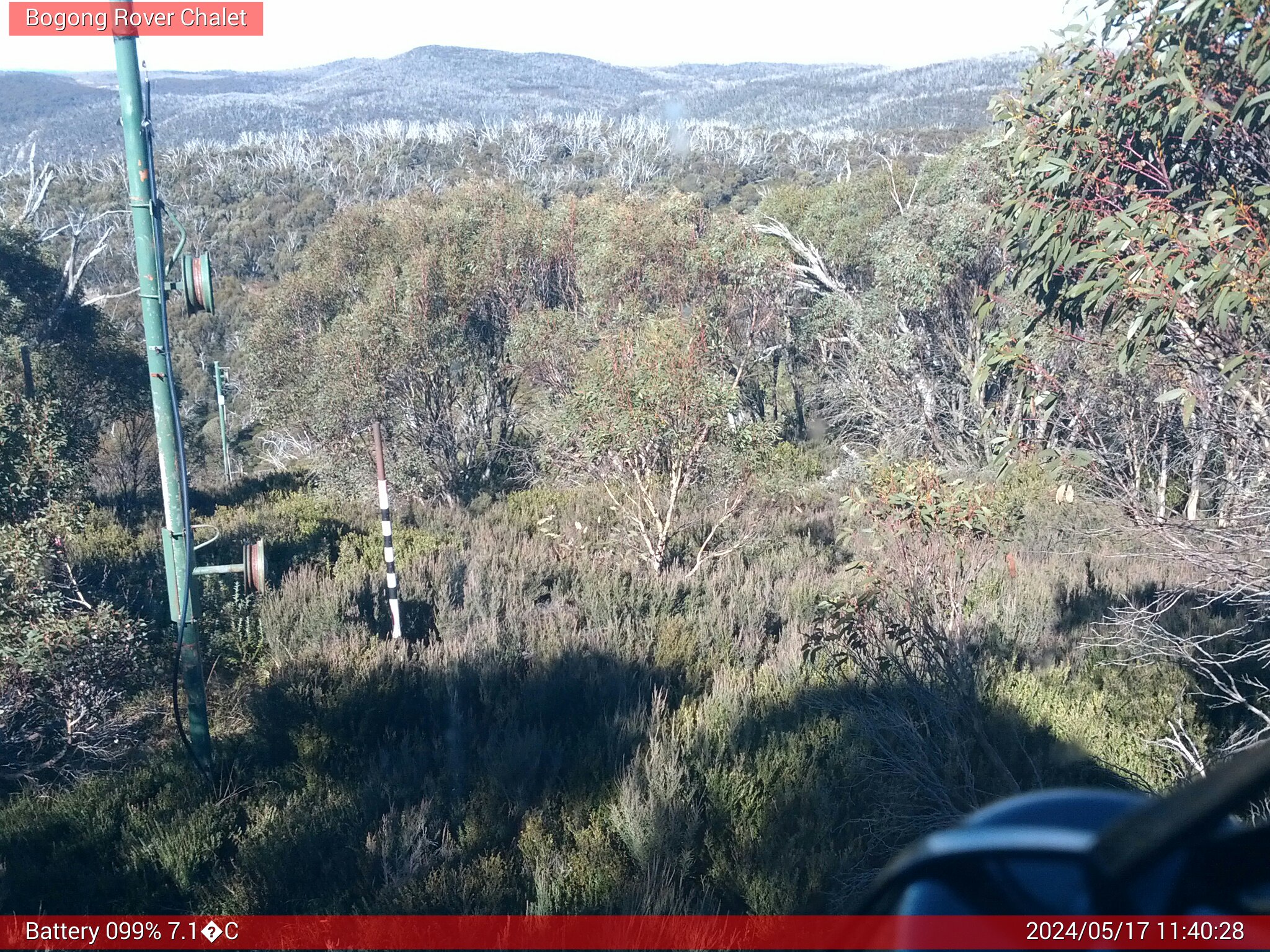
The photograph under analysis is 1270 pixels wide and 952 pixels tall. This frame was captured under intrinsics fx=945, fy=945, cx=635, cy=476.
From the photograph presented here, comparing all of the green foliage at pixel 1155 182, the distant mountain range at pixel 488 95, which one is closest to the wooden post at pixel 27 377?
the green foliage at pixel 1155 182

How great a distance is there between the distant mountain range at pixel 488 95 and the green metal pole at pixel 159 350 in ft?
165

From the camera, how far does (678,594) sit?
8.96 metres

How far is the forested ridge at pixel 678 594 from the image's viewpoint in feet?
13.6

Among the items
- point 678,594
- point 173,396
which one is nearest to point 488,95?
point 678,594

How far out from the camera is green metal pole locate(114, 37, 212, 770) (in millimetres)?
4398

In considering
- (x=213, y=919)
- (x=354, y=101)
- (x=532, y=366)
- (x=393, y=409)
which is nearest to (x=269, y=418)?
(x=393, y=409)

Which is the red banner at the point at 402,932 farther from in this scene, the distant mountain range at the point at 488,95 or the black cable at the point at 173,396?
the distant mountain range at the point at 488,95

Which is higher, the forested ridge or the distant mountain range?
the distant mountain range

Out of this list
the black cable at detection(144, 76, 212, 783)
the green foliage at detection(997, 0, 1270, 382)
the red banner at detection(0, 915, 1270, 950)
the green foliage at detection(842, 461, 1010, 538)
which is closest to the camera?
the red banner at detection(0, 915, 1270, 950)

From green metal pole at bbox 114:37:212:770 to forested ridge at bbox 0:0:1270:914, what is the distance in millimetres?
883
